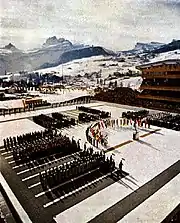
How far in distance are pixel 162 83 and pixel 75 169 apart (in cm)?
1886

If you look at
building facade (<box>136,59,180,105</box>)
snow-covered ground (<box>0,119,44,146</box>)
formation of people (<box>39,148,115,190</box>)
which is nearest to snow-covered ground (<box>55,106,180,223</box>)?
formation of people (<box>39,148,115,190</box>)

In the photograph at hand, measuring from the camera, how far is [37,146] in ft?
37.3

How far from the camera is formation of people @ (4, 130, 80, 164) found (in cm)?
1055

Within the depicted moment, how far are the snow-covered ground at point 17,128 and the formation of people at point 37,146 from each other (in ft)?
7.20

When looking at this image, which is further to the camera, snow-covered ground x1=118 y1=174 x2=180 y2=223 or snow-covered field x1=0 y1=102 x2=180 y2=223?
snow-covered field x1=0 y1=102 x2=180 y2=223

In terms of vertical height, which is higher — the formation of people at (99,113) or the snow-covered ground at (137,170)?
the formation of people at (99,113)

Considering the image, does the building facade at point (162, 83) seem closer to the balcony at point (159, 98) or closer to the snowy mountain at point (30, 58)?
the balcony at point (159, 98)

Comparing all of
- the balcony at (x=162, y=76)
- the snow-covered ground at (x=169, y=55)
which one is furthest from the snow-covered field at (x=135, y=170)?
the snow-covered ground at (x=169, y=55)

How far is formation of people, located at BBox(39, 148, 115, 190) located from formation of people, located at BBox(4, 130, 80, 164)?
1.24 m

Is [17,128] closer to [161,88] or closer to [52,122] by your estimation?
[52,122]

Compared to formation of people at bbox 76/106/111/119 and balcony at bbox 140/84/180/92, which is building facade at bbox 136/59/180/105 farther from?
formation of people at bbox 76/106/111/119

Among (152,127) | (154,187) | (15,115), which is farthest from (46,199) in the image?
(15,115)

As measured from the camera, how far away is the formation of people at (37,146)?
34.6 ft

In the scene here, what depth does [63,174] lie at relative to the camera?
8562 millimetres
